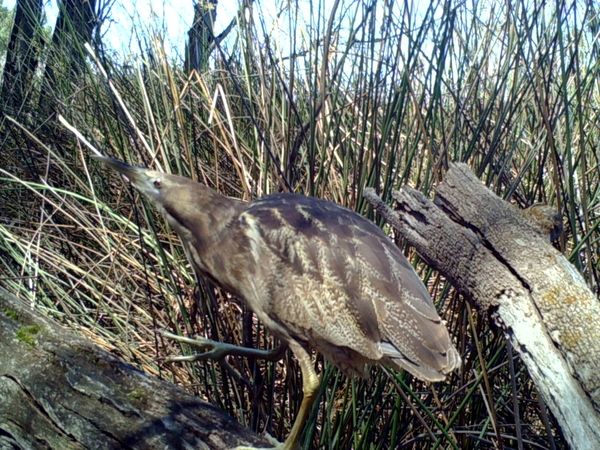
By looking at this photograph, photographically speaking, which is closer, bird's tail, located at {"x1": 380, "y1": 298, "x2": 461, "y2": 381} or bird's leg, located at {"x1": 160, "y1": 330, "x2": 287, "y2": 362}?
bird's tail, located at {"x1": 380, "y1": 298, "x2": 461, "y2": 381}

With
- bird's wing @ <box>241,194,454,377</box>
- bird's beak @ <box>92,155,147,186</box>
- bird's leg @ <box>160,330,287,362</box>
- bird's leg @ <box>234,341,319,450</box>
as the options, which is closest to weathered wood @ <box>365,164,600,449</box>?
bird's wing @ <box>241,194,454,377</box>

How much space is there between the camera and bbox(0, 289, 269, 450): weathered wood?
108 centimetres

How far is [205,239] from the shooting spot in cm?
144

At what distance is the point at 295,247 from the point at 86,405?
424mm

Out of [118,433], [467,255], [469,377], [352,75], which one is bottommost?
[469,377]

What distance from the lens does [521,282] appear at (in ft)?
3.52

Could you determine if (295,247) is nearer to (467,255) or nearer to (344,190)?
(467,255)

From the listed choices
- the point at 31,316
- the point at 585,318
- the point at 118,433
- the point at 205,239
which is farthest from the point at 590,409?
the point at 31,316

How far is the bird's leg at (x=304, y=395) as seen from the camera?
122 centimetres

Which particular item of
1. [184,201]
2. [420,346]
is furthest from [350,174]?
[420,346]

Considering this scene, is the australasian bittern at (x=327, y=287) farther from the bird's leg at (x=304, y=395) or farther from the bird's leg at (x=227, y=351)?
the bird's leg at (x=227, y=351)

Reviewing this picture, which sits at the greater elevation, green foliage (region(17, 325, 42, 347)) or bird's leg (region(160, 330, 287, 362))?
green foliage (region(17, 325, 42, 347))

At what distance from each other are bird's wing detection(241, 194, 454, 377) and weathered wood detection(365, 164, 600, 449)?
0.09 meters

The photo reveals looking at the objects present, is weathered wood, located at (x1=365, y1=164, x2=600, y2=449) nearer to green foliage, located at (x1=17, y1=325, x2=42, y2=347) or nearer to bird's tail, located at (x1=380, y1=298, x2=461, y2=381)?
bird's tail, located at (x1=380, y1=298, x2=461, y2=381)
